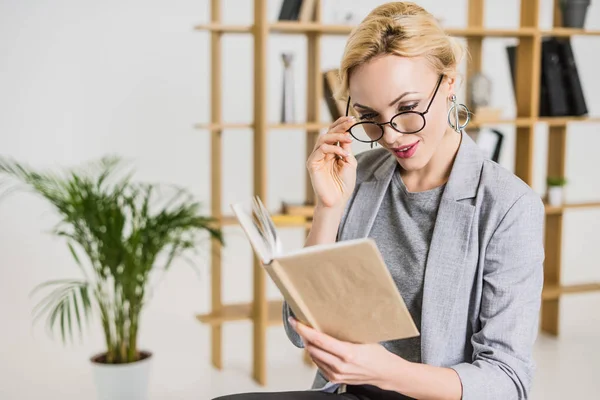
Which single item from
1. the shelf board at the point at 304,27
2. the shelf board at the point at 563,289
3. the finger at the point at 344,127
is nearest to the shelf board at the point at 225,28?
the shelf board at the point at 304,27

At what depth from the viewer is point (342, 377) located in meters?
1.46

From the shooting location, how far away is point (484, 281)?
1665mm

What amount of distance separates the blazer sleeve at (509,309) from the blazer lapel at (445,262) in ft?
0.20

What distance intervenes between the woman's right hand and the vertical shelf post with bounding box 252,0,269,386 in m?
1.55

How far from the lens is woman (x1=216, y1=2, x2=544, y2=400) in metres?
1.56

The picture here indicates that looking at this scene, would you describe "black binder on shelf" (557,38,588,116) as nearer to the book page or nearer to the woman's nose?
the woman's nose

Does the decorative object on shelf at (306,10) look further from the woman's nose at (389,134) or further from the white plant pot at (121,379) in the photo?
the woman's nose at (389,134)

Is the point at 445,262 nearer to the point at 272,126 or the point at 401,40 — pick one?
the point at 401,40

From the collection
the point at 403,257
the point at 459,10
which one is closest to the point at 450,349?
the point at 403,257

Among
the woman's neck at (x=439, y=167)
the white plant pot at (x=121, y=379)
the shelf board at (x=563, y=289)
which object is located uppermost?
the woman's neck at (x=439, y=167)

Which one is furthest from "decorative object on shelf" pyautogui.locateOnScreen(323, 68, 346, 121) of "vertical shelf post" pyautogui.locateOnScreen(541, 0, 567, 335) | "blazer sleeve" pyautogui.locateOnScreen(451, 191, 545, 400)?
"blazer sleeve" pyautogui.locateOnScreen(451, 191, 545, 400)

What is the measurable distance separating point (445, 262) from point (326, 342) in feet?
1.22

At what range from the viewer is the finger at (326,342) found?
1447mm

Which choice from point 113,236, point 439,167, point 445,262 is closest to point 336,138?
point 439,167
